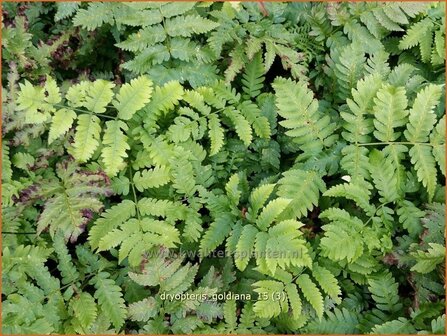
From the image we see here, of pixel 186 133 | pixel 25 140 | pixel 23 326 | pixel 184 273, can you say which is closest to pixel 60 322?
pixel 23 326

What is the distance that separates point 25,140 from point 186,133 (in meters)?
1.19

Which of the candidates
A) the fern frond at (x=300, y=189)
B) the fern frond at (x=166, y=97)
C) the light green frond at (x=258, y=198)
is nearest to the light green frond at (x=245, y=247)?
the light green frond at (x=258, y=198)

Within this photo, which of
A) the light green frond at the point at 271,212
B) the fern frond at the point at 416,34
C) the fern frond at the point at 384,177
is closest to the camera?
the light green frond at the point at 271,212

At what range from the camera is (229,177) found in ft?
13.2

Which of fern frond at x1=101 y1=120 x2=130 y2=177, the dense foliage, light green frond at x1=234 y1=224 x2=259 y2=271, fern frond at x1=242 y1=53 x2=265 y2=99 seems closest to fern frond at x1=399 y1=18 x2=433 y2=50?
the dense foliage

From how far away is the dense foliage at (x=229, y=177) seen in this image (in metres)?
3.59

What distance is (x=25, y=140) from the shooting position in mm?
3775

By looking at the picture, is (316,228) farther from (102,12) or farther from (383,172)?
(102,12)

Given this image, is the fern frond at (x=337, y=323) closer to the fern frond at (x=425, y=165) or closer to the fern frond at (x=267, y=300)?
the fern frond at (x=267, y=300)

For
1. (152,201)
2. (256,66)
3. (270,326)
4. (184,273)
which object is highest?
(256,66)

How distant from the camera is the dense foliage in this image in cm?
359

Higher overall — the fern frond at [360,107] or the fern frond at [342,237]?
the fern frond at [360,107]

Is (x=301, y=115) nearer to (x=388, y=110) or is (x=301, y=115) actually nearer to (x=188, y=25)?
(x=388, y=110)

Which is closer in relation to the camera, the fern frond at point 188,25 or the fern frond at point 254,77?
the fern frond at point 188,25
